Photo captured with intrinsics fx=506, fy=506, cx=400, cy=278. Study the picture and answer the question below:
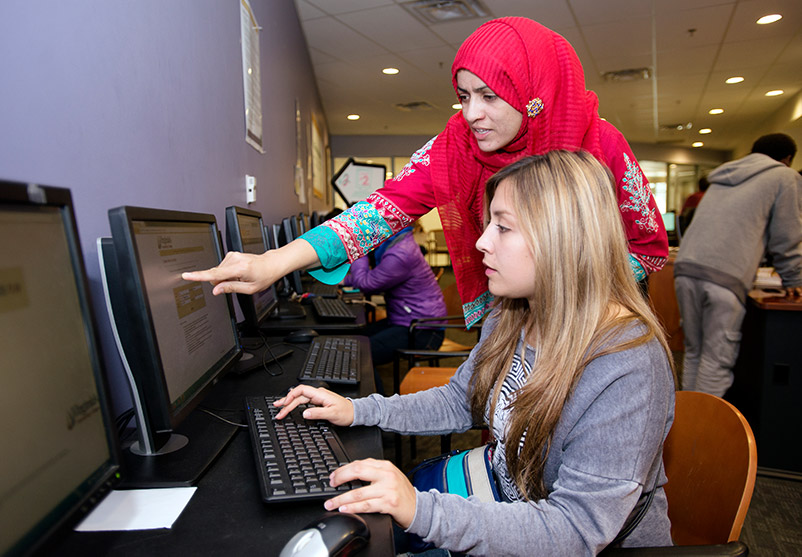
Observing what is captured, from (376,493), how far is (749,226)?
2.44 meters

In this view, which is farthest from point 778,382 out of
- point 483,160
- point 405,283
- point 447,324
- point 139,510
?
point 139,510

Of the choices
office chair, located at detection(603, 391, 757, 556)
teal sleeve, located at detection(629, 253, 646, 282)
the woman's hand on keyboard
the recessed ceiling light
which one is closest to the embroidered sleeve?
teal sleeve, located at detection(629, 253, 646, 282)

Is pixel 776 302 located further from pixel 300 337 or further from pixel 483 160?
pixel 300 337

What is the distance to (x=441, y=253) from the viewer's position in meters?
11.6

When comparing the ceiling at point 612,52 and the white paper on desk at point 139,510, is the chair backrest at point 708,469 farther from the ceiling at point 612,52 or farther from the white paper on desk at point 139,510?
the ceiling at point 612,52

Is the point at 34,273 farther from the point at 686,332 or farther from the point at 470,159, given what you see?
the point at 686,332

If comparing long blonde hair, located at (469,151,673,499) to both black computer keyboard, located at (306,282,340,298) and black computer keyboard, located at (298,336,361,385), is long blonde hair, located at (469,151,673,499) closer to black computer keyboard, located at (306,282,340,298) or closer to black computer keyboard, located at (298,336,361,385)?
black computer keyboard, located at (298,336,361,385)

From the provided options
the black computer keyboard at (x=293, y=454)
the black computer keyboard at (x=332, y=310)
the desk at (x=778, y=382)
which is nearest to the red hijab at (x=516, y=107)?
the black computer keyboard at (x=293, y=454)

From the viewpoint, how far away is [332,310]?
6.73 ft

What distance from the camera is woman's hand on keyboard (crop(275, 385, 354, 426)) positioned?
900 mm

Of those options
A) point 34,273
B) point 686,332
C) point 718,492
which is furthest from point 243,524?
point 686,332

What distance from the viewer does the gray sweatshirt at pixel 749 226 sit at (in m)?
2.29

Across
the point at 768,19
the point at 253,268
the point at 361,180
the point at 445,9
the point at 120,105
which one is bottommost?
the point at 253,268

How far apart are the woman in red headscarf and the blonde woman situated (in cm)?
23
